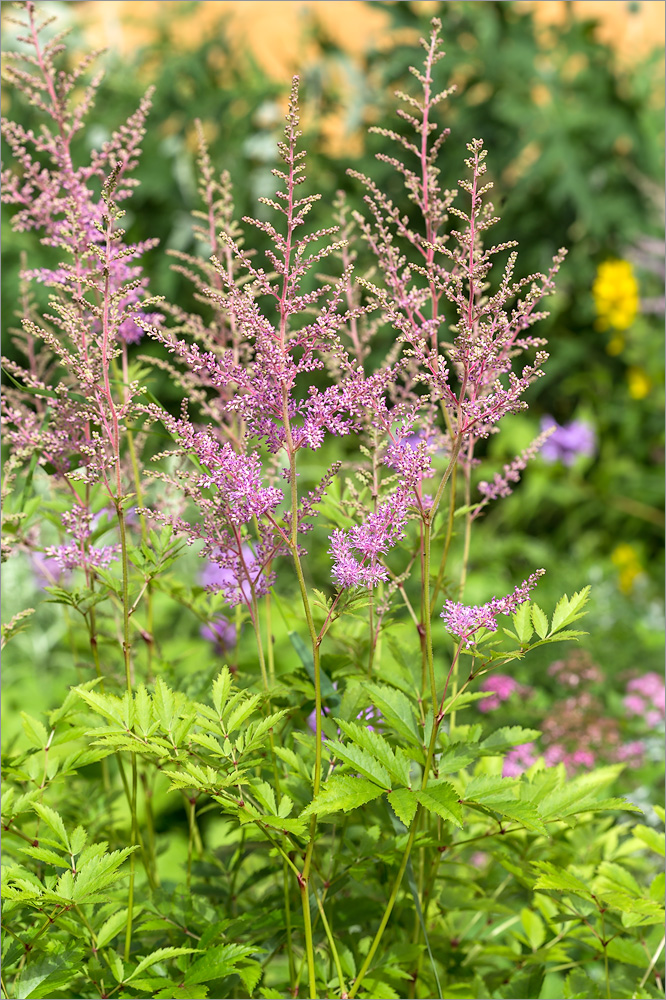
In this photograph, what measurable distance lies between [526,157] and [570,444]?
59.9 inches

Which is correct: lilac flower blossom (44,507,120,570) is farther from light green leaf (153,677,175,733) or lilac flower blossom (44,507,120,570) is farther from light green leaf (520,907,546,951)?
light green leaf (520,907,546,951)

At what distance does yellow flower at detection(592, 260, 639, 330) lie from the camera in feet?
15.9

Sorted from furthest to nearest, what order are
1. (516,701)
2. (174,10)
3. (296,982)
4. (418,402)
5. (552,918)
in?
(174,10), (516,701), (552,918), (296,982), (418,402)

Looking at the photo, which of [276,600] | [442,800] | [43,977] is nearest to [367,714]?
[276,600]

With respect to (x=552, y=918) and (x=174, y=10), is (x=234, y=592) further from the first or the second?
(x=174, y=10)

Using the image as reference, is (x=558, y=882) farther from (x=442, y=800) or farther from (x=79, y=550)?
(x=79, y=550)

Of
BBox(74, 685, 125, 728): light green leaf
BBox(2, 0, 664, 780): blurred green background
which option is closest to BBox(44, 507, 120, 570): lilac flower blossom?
BBox(74, 685, 125, 728): light green leaf

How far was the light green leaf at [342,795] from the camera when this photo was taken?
3.35ft

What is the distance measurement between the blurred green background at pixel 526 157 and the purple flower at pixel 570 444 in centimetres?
7

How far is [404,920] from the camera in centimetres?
156

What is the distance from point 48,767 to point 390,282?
0.85m

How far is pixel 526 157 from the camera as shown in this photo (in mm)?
4934

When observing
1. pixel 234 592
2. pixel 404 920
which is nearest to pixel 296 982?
pixel 404 920

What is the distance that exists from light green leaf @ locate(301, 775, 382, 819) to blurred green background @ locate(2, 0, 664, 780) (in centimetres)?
340
